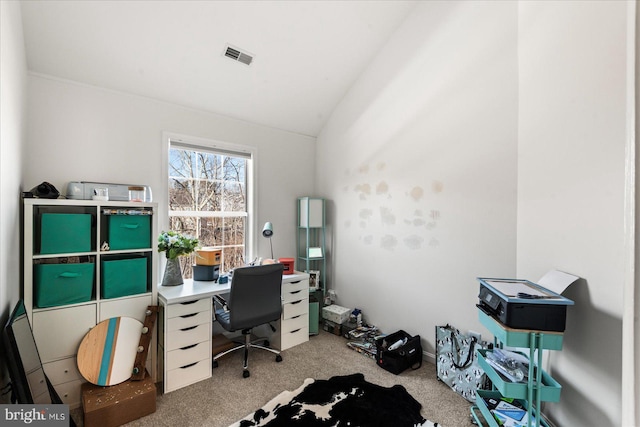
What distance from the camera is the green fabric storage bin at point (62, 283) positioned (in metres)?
1.86

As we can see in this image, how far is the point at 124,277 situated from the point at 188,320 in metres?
0.58

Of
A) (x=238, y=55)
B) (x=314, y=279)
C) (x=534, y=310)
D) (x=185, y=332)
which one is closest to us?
(x=534, y=310)

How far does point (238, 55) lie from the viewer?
2559 millimetres

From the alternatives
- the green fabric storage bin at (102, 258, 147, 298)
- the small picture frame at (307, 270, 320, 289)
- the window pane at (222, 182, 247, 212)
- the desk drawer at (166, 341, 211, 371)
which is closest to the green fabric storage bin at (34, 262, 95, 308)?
the green fabric storage bin at (102, 258, 147, 298)

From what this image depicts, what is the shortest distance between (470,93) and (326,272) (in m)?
2.52

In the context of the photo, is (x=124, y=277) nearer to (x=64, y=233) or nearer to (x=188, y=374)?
(x=64, y=233)

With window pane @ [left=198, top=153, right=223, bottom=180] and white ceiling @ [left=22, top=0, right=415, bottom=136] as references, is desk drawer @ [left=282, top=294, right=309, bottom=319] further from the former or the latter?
white ceiling @ [left=22, top=0, right=415, bottom=136]

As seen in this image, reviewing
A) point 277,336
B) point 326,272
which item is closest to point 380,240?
point 326,272

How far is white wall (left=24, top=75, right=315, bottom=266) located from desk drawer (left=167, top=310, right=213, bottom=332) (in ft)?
3.25

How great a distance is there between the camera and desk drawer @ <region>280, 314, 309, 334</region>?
9.40ft

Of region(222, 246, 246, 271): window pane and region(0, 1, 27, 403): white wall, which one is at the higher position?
region(0, 1, 27, 403): white wall

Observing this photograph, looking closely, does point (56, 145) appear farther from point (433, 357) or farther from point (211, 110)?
point (433, 357)

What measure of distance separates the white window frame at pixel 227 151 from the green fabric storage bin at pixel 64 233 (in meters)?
0.66

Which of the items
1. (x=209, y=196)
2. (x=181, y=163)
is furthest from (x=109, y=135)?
(x=209, y=196)
